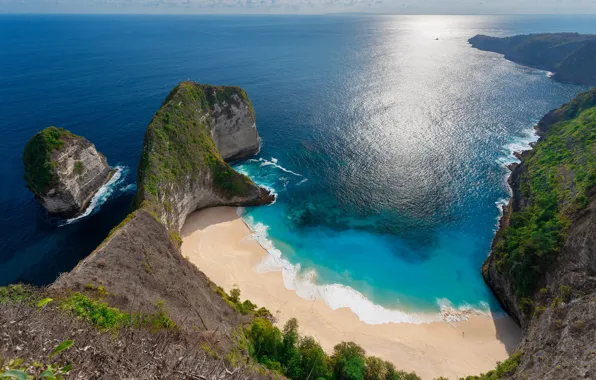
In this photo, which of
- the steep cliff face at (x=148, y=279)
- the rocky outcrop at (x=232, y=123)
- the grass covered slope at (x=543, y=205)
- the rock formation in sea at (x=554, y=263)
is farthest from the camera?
the rocky outcrop at (x=232, y=123)

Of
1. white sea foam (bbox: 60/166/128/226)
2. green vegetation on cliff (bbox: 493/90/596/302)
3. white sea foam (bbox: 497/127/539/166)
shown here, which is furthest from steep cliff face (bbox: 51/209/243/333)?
white sea foam (bbox: 497/127/539/166)

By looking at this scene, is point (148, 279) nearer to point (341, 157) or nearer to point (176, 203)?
point (176, 203)

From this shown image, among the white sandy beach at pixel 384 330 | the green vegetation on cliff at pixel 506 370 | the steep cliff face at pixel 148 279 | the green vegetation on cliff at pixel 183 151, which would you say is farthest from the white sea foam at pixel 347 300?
the green vegetation on cliff at pixel 183 151

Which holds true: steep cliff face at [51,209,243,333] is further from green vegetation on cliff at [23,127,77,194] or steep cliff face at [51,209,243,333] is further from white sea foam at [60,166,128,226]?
white sea foam at [60,166,128,226]

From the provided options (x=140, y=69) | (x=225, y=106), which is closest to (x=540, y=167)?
(x=225, y=106)

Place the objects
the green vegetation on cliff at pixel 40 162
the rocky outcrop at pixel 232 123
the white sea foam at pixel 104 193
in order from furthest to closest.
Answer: the rocky outcrop at pixel 232 123
the white sea foam at pixel 104 193
the green vegetation on cliff at pixel 40 162

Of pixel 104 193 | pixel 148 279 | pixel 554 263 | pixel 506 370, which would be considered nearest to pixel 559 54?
pixel 554 263

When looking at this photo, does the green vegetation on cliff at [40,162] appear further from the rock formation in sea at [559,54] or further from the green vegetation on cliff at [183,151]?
the rock formation in sea at [559,54]
